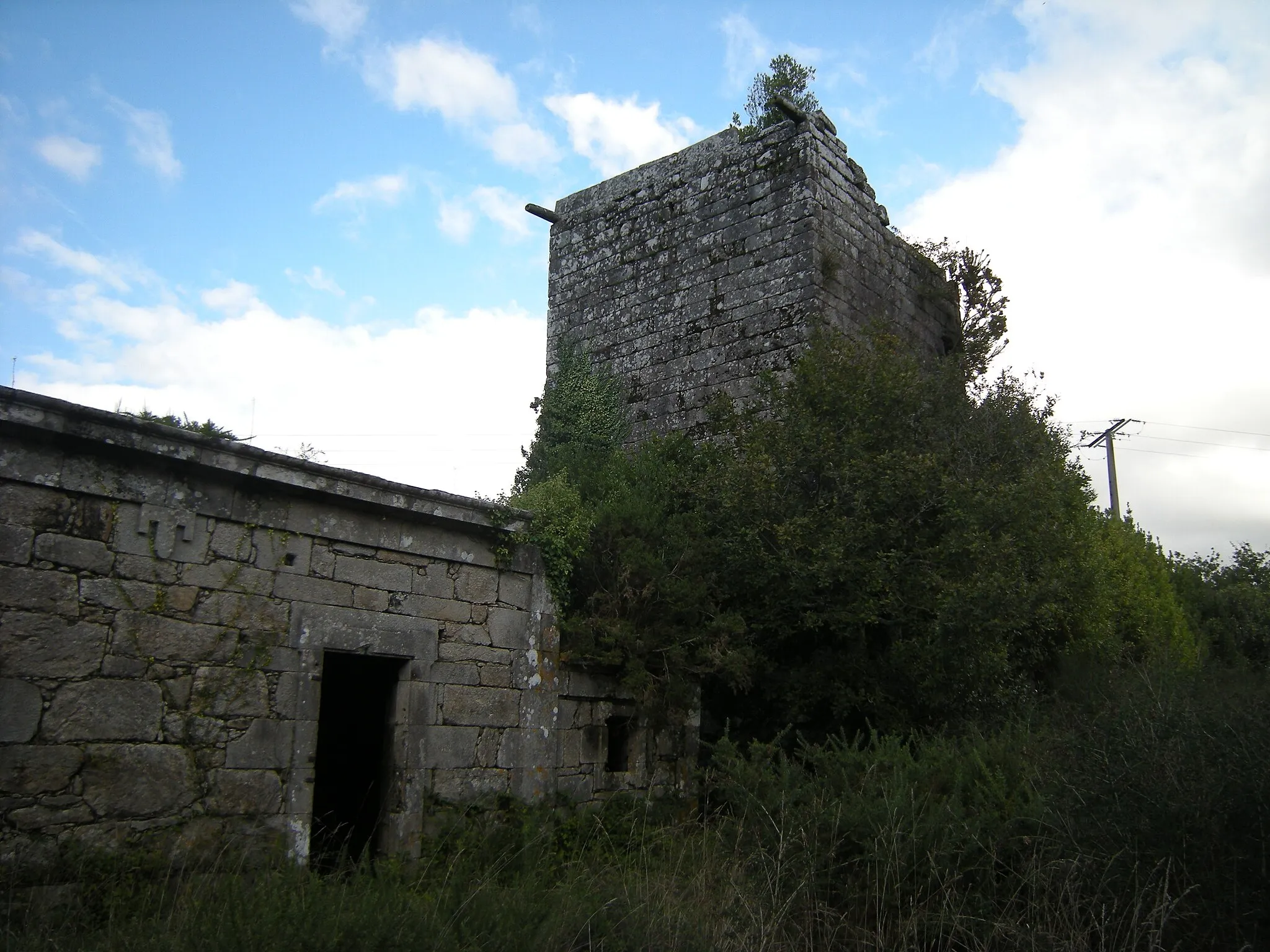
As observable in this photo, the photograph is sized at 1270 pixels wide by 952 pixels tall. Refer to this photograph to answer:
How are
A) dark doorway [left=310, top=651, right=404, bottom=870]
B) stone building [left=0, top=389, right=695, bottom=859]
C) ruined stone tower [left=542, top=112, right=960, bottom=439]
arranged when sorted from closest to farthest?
stone building [left=0, top=389, right=695, bottom=859]
dark doorway [left=310, top=651, right=404, bottom=870]
ruined stone tower [left=542, top=112, right=960, bottom=439]

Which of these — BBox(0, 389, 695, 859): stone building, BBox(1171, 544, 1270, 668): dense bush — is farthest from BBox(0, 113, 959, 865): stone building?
BBox(1171, 544, 1270, 668): dense bush

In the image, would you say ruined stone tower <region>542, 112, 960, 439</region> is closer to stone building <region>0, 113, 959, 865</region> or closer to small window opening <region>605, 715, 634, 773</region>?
small window opening <region>605, 715, 634, 773</region>

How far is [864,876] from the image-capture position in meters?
5.43

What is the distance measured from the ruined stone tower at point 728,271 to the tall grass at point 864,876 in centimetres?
534

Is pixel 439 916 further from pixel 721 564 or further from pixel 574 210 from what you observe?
pixel 574 210

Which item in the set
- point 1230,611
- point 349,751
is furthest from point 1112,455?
point 349,751

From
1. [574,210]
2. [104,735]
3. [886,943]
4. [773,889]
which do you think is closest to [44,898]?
[104,735]

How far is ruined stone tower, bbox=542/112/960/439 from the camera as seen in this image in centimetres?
1080

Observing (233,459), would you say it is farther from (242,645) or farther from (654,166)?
(654,166)

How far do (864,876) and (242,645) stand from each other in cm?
383

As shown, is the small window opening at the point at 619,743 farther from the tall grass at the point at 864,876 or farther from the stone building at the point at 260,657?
the tall grass at the point at 864,876

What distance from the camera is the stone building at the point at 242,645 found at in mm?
5266

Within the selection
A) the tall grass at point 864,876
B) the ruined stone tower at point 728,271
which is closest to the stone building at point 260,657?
the tall grass at point 864,876

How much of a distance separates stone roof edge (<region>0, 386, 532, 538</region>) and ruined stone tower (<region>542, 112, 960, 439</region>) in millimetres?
4247
